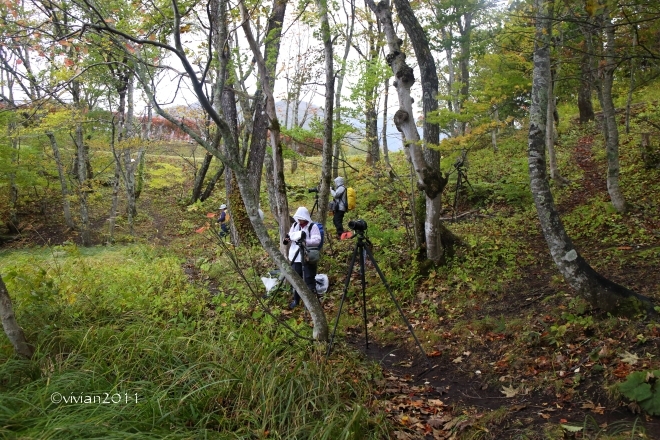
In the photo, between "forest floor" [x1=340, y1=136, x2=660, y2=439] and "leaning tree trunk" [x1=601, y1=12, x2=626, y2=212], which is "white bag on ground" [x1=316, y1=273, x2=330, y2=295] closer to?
"forest floor" [x1=340, y1=136, x2=660, y2=439]

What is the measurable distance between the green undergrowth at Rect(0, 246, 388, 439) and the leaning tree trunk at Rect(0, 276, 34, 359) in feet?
0.33

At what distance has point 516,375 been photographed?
4.18 meters

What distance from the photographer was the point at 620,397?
328cm

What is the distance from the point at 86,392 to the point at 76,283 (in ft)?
9.27

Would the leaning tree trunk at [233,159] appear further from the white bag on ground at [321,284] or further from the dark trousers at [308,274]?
the white bag on ground at [321,284]

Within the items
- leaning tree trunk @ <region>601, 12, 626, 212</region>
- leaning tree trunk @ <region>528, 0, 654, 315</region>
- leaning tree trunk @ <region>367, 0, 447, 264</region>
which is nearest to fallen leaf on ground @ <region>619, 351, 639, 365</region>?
leaning tree trunk @ <region>528, 0, 654, 315</region>

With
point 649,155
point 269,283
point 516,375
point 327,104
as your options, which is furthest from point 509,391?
point 649,155

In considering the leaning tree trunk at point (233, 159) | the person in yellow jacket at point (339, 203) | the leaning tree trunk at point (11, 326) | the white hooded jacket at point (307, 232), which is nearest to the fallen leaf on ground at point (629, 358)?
the leaning tree trunk at point (233, 159)

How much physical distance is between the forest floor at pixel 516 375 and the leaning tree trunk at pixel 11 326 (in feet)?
11.1

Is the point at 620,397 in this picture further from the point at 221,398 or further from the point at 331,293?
the point at 331,293

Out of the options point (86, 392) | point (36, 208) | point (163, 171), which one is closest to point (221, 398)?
point (86, 392)

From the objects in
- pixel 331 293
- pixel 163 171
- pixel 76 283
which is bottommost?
pixel 331 293

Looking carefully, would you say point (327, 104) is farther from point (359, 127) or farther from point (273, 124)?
point (359, 127)

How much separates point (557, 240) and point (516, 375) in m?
1.67
